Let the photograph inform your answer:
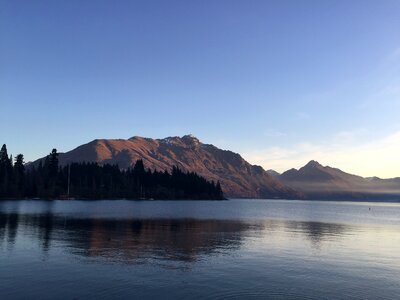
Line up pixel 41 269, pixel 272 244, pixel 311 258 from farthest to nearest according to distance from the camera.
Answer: pixel 272 244 < pixel 311 258 < pixel 41 269

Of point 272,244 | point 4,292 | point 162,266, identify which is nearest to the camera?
point 4,292

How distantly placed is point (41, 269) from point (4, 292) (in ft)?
31.2

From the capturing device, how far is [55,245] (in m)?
60.3

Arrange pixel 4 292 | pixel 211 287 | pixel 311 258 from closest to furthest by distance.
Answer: pixel 4 292 < pixel 211 287 < pixel 311 258

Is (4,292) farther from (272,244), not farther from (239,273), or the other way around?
(272,244)

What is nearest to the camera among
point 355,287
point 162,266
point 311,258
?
point 355,287

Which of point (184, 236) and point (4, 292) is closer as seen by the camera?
point (4, 292)

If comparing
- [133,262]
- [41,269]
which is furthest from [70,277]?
[133,262]

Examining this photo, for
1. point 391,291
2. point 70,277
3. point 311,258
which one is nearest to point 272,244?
point 311,258

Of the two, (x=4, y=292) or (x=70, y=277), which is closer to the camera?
(x=4, y=292)

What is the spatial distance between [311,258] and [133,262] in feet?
86.4

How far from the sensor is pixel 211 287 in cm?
3781

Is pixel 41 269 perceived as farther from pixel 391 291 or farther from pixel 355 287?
pixel 391 291

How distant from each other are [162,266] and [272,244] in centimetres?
3161
